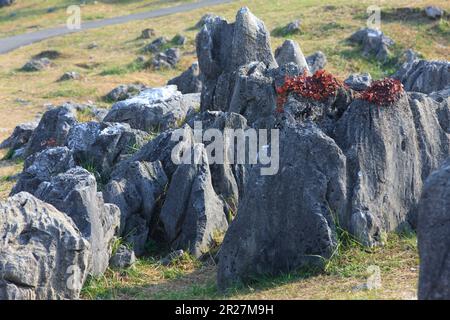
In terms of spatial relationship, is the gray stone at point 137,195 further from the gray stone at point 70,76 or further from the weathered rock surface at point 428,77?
the gray stone at point 70,76

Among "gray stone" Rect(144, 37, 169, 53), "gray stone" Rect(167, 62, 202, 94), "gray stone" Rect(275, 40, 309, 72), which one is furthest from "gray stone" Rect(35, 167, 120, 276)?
"gray stone" Rect(144, 37, 169, 53)

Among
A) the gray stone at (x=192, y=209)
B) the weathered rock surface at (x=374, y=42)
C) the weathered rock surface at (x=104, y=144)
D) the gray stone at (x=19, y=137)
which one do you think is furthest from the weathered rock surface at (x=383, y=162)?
the weathered rock surface at (x=374, y=42)

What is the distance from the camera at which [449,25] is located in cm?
3938

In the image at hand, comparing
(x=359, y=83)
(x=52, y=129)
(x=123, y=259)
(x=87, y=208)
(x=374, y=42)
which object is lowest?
(x=374, y=42)

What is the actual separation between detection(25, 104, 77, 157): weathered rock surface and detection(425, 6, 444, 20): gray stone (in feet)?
67.4

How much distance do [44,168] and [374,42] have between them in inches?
877

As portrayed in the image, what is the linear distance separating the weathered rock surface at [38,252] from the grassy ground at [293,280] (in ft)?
2.77

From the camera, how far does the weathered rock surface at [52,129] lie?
2494 centimetres

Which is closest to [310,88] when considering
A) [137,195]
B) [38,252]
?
[137,195]

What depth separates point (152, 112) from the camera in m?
23.2

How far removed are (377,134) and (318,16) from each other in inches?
1200

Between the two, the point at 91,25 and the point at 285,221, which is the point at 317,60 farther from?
the point at 285,221

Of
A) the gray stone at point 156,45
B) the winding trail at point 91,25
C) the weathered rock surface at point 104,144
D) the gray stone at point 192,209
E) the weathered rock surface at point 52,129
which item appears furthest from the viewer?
the winding trail at point 91,25
